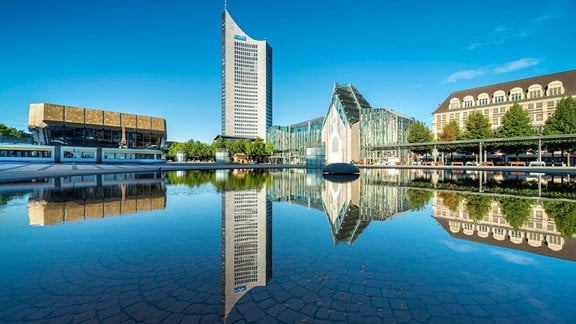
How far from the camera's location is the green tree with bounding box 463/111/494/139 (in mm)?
56656

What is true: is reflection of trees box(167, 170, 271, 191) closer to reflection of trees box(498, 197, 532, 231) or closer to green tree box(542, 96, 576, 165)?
reflection of trees box(498, 197, 532, 231)

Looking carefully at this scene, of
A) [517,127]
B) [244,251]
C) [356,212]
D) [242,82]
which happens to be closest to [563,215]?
[356,212]

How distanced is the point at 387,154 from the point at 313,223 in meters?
87.4

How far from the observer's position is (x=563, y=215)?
9398mm

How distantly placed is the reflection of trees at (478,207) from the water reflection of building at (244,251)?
745cm

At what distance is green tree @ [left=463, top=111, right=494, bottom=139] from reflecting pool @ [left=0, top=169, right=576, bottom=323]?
56.8 metres

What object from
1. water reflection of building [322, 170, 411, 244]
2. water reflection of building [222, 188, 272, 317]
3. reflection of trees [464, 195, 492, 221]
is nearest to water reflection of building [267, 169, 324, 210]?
water reflection of building [322, 170, 411, 244]

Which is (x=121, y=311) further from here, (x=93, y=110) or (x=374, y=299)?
(x=93, y=110)

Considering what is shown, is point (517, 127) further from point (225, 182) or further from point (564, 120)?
point (225, 182)

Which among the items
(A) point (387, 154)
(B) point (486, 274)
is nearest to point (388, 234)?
(B) point (486, 274)

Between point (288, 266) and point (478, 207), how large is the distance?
983cm

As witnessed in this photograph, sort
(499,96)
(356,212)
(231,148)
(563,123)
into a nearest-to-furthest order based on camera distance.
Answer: (356,212) → (563,123) → (499,96) → (231,148)

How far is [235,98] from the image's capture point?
17088 cm

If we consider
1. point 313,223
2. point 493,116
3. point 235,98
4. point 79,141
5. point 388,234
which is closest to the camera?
point 388,234
